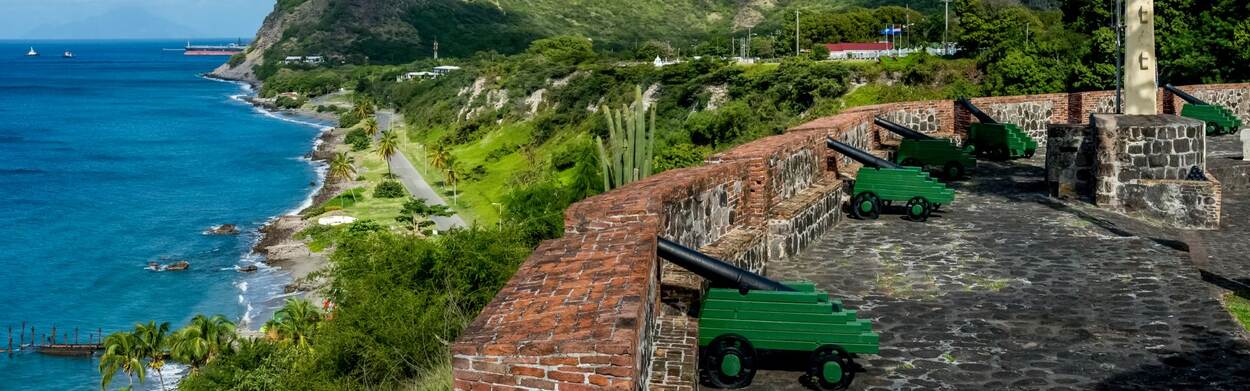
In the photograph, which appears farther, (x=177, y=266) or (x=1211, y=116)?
(x=177, y=266)

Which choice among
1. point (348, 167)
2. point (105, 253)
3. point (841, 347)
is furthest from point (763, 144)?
point (348, 167)

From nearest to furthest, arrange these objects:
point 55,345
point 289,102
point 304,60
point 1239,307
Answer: point 1239,307
point 55,345
point 289,102
point 304,60

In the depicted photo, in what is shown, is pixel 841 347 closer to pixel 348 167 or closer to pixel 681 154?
pixel 681 154

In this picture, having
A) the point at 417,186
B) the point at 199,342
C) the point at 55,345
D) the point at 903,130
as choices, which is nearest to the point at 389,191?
the point at 417,186

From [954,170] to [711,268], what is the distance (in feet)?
37.0

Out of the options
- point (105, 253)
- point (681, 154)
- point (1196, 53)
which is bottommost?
point (105, 253)

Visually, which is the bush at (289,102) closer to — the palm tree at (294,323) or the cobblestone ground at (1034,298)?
the palm tree at (294,323)

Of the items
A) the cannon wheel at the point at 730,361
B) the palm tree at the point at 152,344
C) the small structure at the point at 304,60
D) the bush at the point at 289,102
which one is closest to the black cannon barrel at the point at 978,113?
the cannon wheel at the point at 730,361

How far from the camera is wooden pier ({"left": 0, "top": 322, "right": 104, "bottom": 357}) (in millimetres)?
41062

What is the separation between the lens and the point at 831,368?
742 centimetres

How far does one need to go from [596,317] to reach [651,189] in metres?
3.24

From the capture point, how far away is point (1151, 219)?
1448cm

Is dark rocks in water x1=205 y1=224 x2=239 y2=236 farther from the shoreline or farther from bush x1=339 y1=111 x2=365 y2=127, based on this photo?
bush x1=339 y1=111 x2=365 y2=127

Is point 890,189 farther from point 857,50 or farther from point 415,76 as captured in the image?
point 415,76
